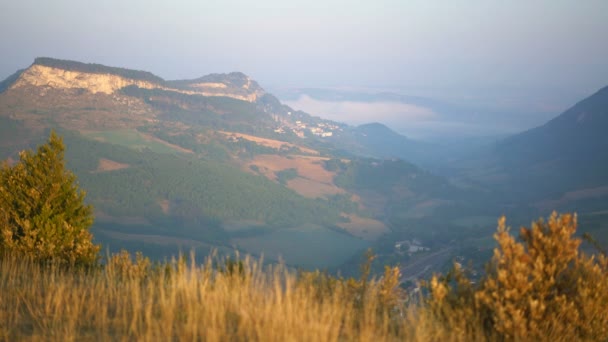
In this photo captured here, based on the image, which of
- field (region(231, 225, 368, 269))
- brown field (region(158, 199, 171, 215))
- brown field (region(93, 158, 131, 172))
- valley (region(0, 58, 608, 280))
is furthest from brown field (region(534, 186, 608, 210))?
brown field (region(93, 158, 131, 172))

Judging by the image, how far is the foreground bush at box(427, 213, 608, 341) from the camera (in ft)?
20.3

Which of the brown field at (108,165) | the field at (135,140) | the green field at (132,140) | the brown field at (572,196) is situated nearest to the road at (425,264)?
the brown field at (572,196)

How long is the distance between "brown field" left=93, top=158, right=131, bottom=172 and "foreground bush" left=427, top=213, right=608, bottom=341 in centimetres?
15612

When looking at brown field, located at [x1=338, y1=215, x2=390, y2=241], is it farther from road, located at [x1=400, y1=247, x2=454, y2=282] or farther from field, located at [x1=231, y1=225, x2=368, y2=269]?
road, located at [x1=400, y1=247, x2=454, y2=282]

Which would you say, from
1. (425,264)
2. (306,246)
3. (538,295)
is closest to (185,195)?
(306,246)

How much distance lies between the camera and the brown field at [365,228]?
487 ft

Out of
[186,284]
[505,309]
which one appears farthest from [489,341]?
[186,284]

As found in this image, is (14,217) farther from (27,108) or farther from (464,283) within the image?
(27,108)

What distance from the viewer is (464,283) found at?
23.3 ft

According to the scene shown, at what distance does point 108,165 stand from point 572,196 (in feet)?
479

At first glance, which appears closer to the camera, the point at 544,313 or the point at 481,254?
the point at 544,313

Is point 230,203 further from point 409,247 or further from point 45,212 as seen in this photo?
point 45,212

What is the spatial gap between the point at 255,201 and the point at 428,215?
198 ft

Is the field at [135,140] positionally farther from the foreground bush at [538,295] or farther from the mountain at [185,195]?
the foreground bush at [538,295]
